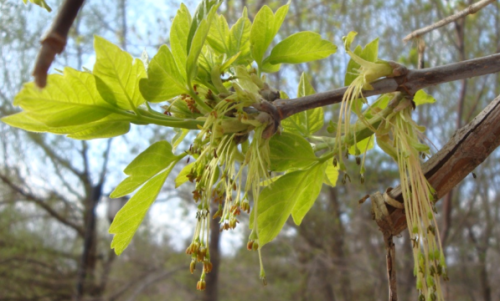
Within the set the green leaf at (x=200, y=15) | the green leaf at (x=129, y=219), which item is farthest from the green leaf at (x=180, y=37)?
the green leaf at (x=129, y=219)

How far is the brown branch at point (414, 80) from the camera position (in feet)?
2.24

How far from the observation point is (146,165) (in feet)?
2.62

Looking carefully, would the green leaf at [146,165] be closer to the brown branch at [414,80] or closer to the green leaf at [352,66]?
the brown branch at [414,80]

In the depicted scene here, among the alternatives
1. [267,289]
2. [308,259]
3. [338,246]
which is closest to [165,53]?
[338,246]

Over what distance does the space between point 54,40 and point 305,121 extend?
2.26 ft

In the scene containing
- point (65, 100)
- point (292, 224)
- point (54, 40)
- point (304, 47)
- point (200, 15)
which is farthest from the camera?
point (292, 224)

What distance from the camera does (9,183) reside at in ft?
15.9

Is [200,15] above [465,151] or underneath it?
above

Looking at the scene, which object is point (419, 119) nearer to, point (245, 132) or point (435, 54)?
point (435, 54)

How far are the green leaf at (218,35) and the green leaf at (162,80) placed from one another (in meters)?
0.18

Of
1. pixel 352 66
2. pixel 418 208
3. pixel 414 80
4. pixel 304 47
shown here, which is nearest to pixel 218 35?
pixel 304 47

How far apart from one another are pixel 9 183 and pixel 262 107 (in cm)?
511

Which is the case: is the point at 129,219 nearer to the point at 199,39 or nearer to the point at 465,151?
the point at 199,39

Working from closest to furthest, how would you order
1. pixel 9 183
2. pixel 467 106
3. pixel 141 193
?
1. pixel 141 193
2. pixel 467 106
3. pixel 9 183
